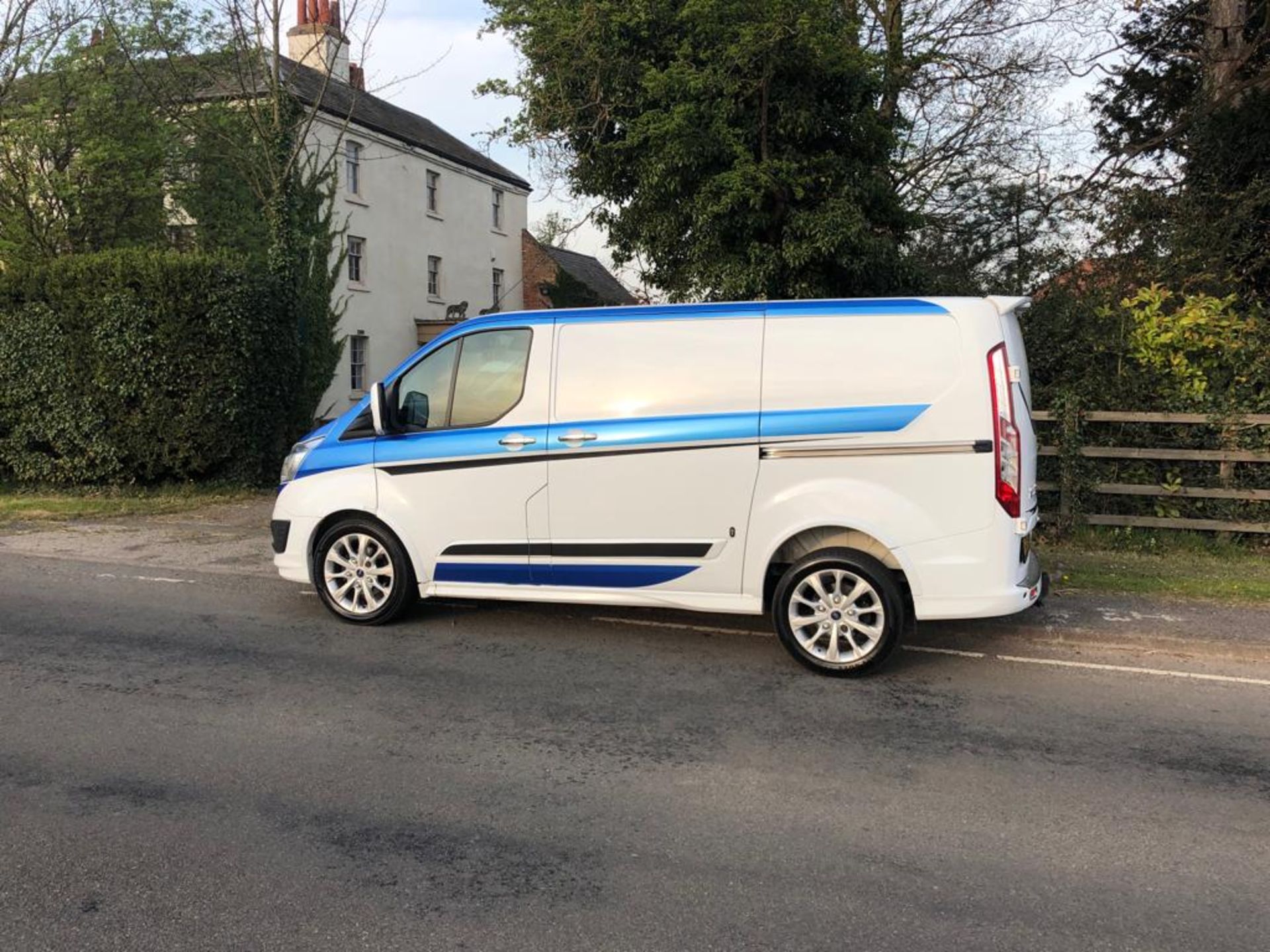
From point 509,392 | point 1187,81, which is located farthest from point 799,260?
point 509,392

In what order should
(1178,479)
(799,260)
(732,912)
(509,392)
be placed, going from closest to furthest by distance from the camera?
1. (732,912)
2. (509,392)
3. (1178,479)
4. (799,260)

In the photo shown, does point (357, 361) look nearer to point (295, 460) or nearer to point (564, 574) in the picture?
point (295, 460)

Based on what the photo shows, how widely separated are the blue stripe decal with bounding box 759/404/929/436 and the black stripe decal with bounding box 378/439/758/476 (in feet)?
0.56

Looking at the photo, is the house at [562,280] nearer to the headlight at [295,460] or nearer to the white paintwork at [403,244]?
the white paintwork at [403,244]

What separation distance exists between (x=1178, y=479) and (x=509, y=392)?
22.6ft

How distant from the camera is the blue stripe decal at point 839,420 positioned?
215 inches

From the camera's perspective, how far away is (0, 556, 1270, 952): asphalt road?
3109 millimetres

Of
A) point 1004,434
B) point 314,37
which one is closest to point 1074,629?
point 1004,434

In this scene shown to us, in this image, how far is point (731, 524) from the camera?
5.82 meters

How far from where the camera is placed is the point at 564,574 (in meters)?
6.21

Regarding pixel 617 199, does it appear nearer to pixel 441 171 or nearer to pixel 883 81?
pixel 883 81

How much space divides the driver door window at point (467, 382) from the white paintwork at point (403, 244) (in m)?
20.4

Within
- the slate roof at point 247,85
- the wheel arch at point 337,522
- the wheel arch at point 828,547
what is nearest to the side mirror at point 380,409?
the wheel arch at point 337,522

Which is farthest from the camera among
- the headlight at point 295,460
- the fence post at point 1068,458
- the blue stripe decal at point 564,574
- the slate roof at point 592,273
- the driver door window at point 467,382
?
the slate roof at point 592,273
